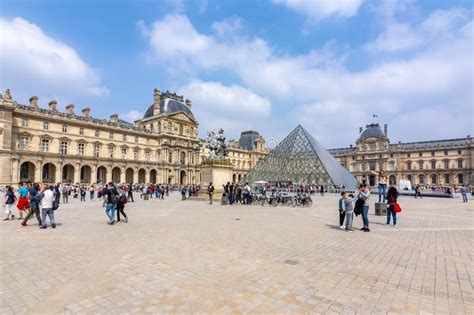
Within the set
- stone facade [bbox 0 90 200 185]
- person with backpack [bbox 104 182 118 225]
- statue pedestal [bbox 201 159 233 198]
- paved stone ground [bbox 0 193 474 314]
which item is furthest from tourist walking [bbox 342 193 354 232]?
stone facade [bbox 0 90 200 185]

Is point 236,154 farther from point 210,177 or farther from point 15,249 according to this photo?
point 15,249

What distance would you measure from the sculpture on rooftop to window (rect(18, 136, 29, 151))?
32733mm

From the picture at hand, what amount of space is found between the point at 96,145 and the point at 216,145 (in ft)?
114

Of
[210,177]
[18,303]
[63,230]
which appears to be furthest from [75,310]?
[210,177]

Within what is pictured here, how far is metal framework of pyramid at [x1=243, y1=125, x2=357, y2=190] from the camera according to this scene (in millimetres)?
34844

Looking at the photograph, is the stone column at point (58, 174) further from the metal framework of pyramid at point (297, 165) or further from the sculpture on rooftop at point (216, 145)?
the sculpture on rooftop at point (216, 145)

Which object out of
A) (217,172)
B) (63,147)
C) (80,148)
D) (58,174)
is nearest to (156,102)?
(80,148)

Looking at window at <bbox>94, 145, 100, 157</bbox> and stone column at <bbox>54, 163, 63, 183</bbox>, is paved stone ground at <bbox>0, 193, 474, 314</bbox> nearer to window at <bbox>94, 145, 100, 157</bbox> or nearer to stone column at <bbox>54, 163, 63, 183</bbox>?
stone column at <bbox>54, 163, 63, 183</bbox>

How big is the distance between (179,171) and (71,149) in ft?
69.8

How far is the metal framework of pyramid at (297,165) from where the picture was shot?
34844 mm

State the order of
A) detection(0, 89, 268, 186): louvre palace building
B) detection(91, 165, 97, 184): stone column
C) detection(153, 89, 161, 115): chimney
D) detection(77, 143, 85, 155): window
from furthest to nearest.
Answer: detection(153, 89, 161, 115): chimney, detection(91, 165, 97, 184): stone column, detection(77, 143, 85, 155): window, detection(0, 89, 268, 186): louvre palace building

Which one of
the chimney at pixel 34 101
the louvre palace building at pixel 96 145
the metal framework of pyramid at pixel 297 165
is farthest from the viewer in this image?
the chimney at pixel 34 101

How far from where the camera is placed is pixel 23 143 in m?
40.1

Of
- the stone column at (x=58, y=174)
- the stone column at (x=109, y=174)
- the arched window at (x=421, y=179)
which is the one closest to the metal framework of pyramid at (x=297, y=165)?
the stone column at (x=109, y=174)
